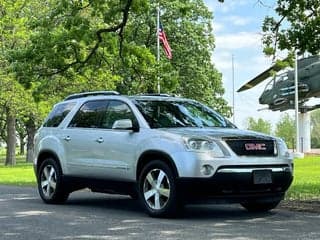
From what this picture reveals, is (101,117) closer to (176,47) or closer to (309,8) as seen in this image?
(309,8)

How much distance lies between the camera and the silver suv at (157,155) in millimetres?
9422

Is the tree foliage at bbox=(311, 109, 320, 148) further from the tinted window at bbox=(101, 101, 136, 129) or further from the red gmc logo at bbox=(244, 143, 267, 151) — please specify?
the red gmc logo at bbox=(244, 143, 267, 151)

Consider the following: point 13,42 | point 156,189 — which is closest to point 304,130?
point 13,42

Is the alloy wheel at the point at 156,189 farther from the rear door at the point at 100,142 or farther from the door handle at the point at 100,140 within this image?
the door handle at the point at 100,140

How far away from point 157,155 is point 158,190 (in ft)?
1.71

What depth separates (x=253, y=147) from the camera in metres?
9.73

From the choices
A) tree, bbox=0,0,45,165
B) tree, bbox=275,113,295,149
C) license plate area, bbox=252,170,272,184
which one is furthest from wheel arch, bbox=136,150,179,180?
tree, bbox=275,113,295,149

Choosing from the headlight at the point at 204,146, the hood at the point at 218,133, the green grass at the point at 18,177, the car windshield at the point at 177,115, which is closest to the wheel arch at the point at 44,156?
the car windshield at the point at 177,115

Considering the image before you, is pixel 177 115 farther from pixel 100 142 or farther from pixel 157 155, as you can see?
pixel 100 142

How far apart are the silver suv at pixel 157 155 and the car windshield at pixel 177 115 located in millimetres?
16

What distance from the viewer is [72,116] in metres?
12.1

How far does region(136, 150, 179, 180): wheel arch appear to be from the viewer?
31.3 ft

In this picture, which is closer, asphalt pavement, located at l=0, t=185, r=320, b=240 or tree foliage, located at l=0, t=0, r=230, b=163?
asphalt pavement, located at l=0, t=185, r=320, b=240

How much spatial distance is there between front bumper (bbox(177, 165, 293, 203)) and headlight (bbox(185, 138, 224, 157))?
0.25 metres
